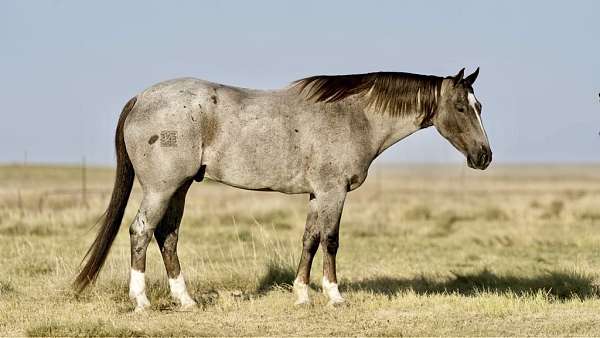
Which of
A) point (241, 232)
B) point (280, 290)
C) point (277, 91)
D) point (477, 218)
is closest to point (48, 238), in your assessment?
point (241, 232)

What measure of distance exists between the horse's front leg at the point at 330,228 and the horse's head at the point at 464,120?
1523 millimetres

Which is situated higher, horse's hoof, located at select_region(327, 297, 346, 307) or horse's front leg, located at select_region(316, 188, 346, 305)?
horse's front leg, located at select_region(316, 188, 346, 305)

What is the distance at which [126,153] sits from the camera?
9.02 meters

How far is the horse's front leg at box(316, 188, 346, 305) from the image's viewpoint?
28.9 ft

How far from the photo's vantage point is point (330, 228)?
350 inches

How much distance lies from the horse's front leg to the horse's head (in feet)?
5.00

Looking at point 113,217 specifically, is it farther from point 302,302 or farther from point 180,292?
point 302,302

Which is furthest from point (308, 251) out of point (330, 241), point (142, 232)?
point (142, 232)

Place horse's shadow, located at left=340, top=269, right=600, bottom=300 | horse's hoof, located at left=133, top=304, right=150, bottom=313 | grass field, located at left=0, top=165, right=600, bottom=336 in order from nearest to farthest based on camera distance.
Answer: grass field, located at left=0, top=165, right=600, bottom=336, horse's hoof, located at left=133, top=304, right=150, bottom=313, horse's shadow, located at left=340, top=269, right=600, bottom=300

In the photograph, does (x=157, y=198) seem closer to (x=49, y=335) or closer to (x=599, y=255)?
(x=49, y=335)

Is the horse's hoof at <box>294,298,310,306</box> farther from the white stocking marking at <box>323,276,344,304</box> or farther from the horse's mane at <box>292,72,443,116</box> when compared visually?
the horse's mane at <box>292,72,443,116</box>

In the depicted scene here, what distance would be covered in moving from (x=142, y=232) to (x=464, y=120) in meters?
3.92

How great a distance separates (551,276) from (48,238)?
10863mm

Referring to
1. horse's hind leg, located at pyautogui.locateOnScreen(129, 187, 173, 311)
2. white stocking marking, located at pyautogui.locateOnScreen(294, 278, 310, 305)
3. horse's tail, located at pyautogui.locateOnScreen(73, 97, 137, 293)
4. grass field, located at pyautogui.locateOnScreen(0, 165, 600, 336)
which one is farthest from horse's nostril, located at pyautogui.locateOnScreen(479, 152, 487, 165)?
horse's tail, located at pyautogui.locateOnScreen(73, 97, 137, 293)
